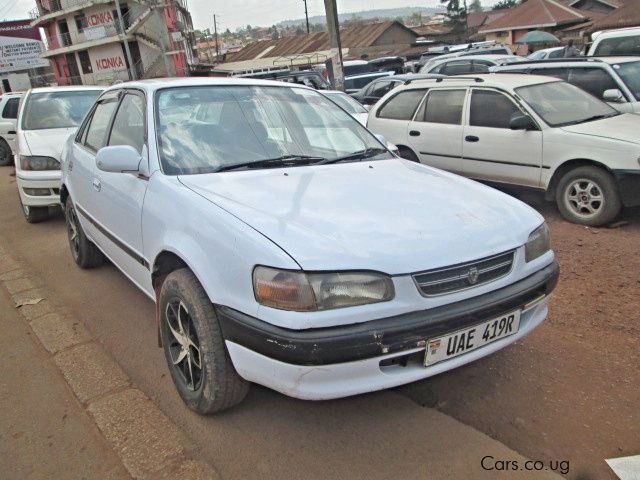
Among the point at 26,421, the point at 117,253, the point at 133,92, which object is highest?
the point at 133,92

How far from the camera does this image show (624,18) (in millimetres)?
22516

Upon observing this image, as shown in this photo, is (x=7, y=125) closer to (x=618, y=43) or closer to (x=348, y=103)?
(x=348, y=103)

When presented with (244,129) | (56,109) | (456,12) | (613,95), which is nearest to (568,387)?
(244,129)

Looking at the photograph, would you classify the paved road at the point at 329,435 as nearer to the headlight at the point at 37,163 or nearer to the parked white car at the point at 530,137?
the parked white car at the point at 530,137

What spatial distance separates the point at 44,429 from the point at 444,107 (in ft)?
18.6

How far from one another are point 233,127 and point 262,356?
1.62 metres

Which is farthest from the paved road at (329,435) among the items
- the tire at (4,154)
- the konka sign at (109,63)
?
the konka sign at (109,63)

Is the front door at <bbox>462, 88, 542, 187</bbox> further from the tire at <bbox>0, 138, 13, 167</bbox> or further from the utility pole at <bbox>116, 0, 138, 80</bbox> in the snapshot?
the utility pole at <bbox>116, 0, 138, 80</bbox>

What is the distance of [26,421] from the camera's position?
8.73ft

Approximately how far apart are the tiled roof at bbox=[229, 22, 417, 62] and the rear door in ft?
119

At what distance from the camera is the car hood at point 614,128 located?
511 centimetres

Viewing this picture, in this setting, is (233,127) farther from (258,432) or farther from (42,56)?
(42,56)

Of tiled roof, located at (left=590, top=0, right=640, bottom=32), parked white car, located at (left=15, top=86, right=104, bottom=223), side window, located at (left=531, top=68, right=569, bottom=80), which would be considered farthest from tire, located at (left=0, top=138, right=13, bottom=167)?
tiled roof, located at (left=590, top=0, right=640, bottom=32)

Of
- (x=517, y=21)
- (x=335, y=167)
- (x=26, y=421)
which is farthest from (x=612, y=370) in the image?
(x=517, y=21)
